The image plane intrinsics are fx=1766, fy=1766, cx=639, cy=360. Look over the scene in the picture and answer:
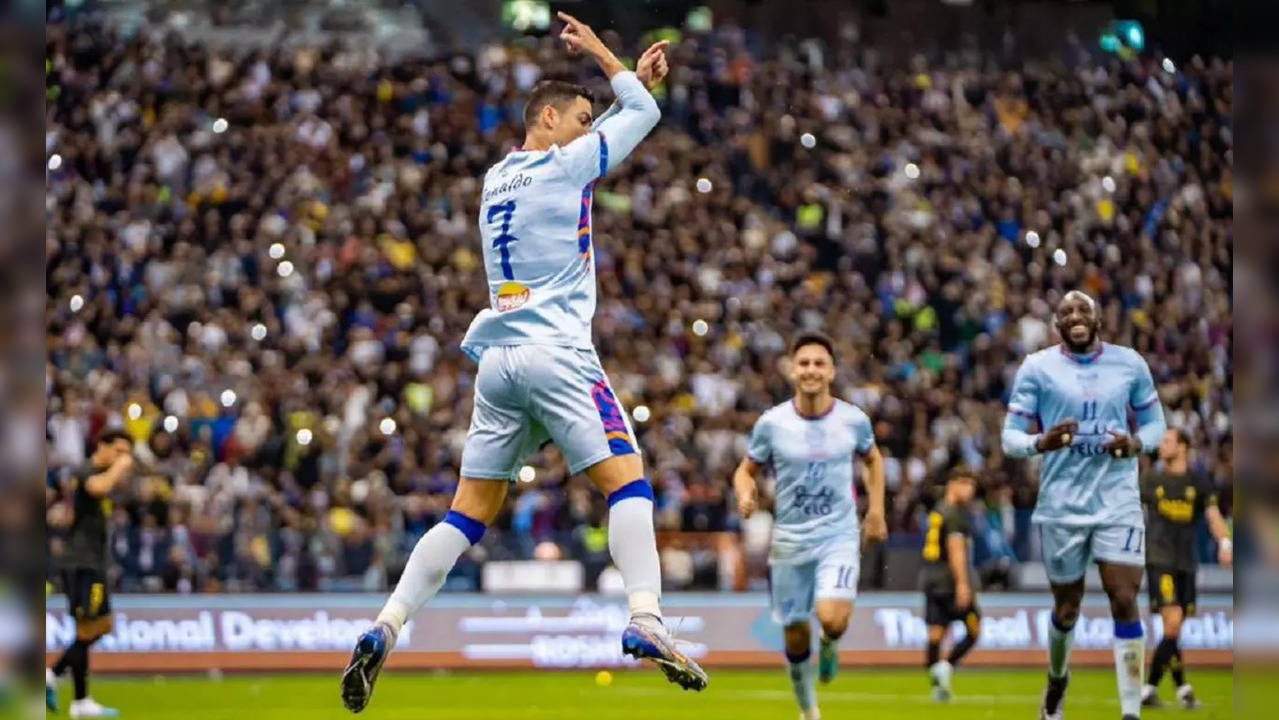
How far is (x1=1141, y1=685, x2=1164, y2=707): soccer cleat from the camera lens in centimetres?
1648

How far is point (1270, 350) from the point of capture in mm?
2008

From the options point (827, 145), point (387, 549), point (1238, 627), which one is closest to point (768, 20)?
point (827, 145)

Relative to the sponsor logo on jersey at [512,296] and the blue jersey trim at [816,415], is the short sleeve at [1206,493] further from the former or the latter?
the sponsor logo on jersey at [512,296]

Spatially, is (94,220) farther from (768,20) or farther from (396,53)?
(768,20)

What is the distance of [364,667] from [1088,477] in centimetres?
634

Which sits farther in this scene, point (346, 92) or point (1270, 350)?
point (346, 92)

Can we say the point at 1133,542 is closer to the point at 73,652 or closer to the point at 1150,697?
the point at 1150,697

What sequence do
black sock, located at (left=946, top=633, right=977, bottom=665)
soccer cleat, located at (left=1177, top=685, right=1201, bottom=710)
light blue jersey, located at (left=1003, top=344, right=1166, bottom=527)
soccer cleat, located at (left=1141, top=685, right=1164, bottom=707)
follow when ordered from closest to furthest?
1. light blue jersey, located at (left=1003, top=344, right=1166, bottom=527)
2. soccer cleat, located at (left=1177, top=685, right=1201, bottom=710)
3. soccer cleat, located at (left=1141, top=685, right=1164, bottom=707)
4. black sock, located at (left=946, top=633, right=977, bottom=665)

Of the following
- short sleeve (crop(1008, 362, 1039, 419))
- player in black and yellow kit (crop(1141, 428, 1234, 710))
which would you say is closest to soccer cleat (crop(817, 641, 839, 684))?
short sleeve (crop(1008, 362, 1039, 419))

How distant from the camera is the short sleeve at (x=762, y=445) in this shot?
12703 millimetres

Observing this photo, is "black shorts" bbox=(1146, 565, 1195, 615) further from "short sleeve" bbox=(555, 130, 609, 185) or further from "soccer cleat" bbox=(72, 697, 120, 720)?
"short sleeve" bbox=(555, 130, 609, 185)

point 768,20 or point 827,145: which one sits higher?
point 768,20

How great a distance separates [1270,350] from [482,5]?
31867mm

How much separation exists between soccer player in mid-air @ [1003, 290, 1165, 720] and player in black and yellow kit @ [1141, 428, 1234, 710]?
16.5 feet
